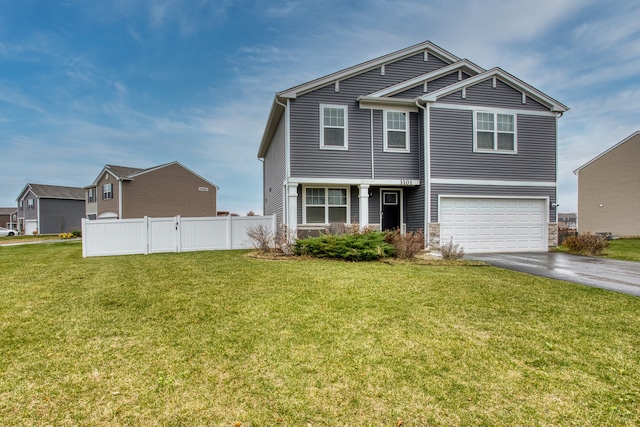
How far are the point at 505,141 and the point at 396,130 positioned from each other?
14.3 feet

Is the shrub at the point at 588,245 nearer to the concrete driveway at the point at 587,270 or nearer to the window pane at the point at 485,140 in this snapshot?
the concrete driveway at the point at 587,270

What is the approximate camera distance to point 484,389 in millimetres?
2887

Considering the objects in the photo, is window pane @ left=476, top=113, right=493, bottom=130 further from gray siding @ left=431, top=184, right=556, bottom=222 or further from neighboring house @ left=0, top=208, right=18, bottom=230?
neighboring house @ left=0, top=208, right=18, bottom=230

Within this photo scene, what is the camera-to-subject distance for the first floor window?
42.3 feet

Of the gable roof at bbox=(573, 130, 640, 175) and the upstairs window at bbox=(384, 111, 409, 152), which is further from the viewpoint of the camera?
the gable roof at bbox=(573, 130, 640, 175)

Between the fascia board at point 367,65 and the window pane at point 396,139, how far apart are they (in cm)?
277

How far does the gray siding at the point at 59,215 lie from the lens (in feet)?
139

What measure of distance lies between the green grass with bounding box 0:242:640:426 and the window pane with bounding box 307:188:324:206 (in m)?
6.81

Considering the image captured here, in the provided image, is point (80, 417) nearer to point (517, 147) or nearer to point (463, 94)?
point (463, 94)

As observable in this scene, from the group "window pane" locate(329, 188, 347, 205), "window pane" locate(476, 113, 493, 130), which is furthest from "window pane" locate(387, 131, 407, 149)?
"window pane" locate(476, 113, 493, 130)

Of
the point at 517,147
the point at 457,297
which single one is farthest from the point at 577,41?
the point at 457,297

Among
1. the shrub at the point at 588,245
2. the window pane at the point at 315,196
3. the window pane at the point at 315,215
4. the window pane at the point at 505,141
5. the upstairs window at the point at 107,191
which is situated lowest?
the shrub at the point at 588,245

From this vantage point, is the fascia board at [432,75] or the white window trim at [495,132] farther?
the white window trim at [495,132]

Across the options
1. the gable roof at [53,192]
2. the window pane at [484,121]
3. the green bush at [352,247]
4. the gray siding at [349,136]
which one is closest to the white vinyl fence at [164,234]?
the gray siding at [349,136]
